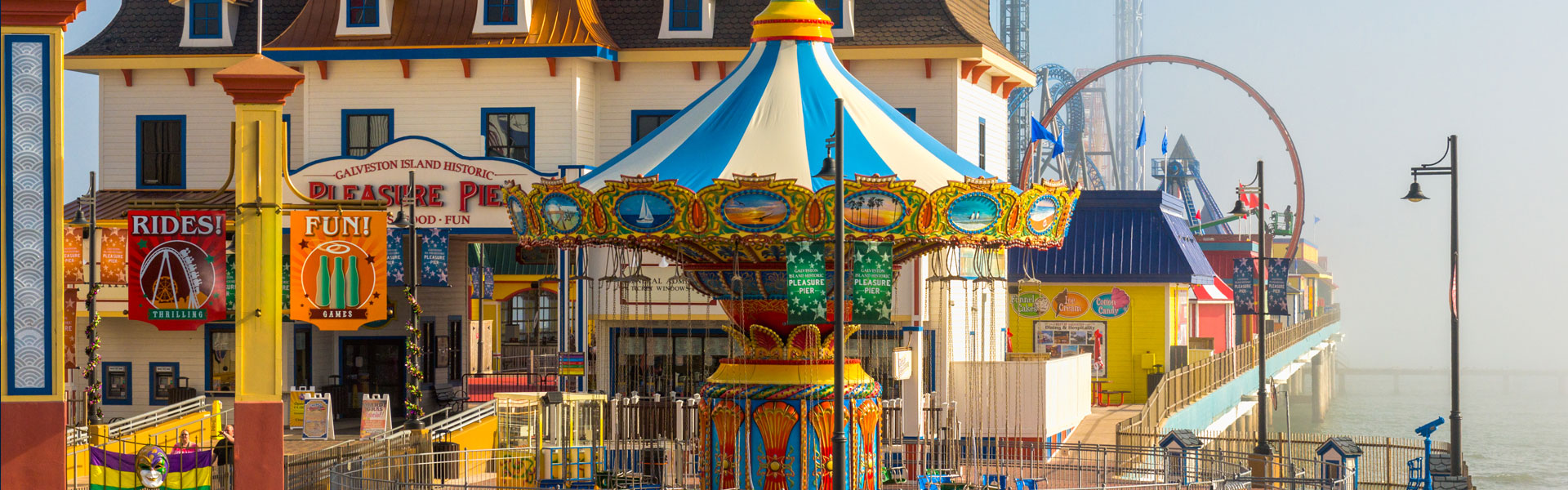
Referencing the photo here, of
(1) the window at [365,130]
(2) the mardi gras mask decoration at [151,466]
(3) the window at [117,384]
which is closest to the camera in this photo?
(2) the mardi gras mask decoration at [151,466]

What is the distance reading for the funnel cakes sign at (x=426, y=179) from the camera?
109 feet

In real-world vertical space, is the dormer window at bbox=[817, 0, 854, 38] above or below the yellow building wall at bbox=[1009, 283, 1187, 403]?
above

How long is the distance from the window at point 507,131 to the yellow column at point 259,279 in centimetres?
1697

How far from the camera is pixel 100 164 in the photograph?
36000mm

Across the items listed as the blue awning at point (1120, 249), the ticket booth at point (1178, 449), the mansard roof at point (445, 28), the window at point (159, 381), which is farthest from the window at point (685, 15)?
the ticket booth at point (1178, 449)

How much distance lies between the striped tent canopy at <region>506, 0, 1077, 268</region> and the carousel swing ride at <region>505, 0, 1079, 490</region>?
0.02 metres

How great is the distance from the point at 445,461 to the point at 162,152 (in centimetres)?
1534

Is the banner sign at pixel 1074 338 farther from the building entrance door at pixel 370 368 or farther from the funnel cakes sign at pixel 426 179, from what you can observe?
the funnel cakes sign at pixel 426 179

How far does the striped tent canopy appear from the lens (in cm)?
1888

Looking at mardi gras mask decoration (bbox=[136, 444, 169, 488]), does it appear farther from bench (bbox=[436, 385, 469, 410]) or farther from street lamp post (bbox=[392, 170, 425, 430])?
bench (bbox=[436, 385, 469, 410])

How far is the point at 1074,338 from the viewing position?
45906 millimetres

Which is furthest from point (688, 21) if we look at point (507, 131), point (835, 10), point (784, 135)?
point (784, 135)

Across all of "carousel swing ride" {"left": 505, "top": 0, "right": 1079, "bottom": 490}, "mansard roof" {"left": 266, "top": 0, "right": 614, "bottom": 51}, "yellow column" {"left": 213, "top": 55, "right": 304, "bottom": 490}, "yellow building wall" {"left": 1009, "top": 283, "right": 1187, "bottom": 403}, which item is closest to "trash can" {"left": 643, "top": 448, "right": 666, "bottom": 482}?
"carousel swing ride" {"left": 505, "top": 0, "right": 1079, "bottom": 490}

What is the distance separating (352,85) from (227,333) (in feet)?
19.9
